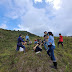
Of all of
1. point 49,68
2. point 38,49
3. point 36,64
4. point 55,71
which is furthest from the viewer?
point 38,49

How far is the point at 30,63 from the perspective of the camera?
192 inches

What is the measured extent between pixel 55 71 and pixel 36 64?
1.36 metres

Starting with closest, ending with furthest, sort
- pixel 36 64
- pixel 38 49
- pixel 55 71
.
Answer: pixel 55 71 < pixel 36 64 < pixel 38 49

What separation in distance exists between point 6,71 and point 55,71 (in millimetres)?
3168

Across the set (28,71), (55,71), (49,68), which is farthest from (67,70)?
(28,71)

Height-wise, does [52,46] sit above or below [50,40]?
below

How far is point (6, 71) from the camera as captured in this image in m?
4.40

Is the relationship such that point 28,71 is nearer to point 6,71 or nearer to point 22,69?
point 22,69

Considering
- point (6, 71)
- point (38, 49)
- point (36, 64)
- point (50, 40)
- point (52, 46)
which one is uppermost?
point (50, 40)

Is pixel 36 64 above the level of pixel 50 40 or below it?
below

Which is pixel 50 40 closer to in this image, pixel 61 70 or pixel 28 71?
pixel 61 70

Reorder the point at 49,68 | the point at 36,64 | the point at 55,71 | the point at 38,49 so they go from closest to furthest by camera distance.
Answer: the point at 55,71 → the point at 49,68 → the point at 36,64 → the point at 38,49

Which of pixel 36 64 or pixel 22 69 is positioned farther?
pixel 36 64

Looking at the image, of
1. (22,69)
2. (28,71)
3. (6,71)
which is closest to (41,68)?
(28,71)
